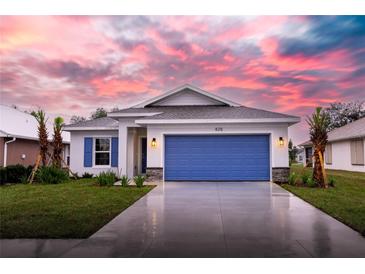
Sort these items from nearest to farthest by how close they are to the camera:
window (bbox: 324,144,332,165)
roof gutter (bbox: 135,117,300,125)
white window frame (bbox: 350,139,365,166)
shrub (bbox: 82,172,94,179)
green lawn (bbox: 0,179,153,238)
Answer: green lawn (bbox: 0,179,153,238) < roof gutter (bbox: 135,117,300,125) < shrub (bbox: 82,172,94,179) < white window frame (bbox: 350,139,365,166) < window (bbox: 324,144,332,165)

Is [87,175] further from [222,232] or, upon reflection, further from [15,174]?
[222,232]

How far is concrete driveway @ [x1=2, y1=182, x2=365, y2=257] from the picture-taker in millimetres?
4178

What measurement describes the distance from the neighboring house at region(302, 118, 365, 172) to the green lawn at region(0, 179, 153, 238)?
15.6 metres

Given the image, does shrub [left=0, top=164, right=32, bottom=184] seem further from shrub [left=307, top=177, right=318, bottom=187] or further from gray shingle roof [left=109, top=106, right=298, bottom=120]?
shrub [left=307, top=177, right=318, bottom=187]

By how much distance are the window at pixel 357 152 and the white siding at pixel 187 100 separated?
10.7 meters

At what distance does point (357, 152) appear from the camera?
19.7 metres

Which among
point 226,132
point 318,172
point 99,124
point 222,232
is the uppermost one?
point 99,124

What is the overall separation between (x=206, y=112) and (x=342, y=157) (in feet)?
46.5

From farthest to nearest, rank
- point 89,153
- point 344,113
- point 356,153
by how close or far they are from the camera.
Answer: point 344,113, point 356,153, point 89,153

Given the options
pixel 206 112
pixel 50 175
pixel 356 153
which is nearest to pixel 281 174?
pixel 206 112

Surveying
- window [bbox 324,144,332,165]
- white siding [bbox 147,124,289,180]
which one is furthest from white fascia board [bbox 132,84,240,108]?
window [bbox 324,144,332,165]

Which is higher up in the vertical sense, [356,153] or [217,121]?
[217,121]

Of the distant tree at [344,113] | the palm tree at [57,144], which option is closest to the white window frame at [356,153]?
the palm tree at [57,144]
